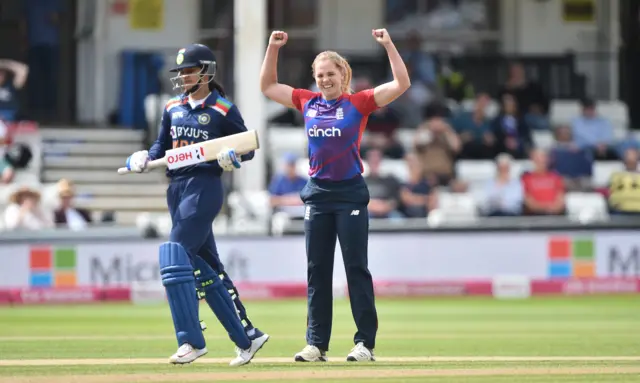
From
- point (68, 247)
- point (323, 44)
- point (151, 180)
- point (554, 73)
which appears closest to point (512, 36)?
point (554, 73)

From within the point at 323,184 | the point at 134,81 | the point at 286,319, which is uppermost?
the point at 134,81

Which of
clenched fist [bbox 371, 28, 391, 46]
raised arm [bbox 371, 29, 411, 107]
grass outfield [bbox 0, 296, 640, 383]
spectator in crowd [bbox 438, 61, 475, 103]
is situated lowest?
grass outfield [bbox 0, 296, 640, 383]

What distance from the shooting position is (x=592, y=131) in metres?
21.0

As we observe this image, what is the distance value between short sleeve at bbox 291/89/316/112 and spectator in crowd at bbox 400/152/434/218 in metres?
9.68

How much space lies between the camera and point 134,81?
2192 cm

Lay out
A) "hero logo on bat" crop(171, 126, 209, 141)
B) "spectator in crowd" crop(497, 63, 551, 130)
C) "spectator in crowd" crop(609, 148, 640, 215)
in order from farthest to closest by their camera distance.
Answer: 1. "spectator in crowd" crop(497, 63, 551, 130)
2. "spectator in crowd" crop(609, 148, 640, 215)
3. "hero logo on bat" crop(171, 126, 209, 141)

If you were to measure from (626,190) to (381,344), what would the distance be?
934 centimetres

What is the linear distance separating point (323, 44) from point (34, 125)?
4.65 m

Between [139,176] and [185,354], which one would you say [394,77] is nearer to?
[185,354]

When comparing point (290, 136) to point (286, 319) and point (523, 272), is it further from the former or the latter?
point (286, 319)

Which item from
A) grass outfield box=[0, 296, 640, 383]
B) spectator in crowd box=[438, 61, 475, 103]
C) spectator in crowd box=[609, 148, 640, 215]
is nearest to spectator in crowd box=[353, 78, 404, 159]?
spectator in crowd box=[438, 61, 475, 103]

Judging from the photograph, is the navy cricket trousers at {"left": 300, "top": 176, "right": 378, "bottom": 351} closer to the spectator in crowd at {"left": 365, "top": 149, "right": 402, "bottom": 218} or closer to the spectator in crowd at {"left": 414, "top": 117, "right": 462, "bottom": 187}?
the spectator in crowd at {"left": 365, "top": 149, "right": 402, "bottom": 218}

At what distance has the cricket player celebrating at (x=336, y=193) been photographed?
8109 millimetres

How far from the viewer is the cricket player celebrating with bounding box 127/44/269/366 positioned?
25.8 feet
